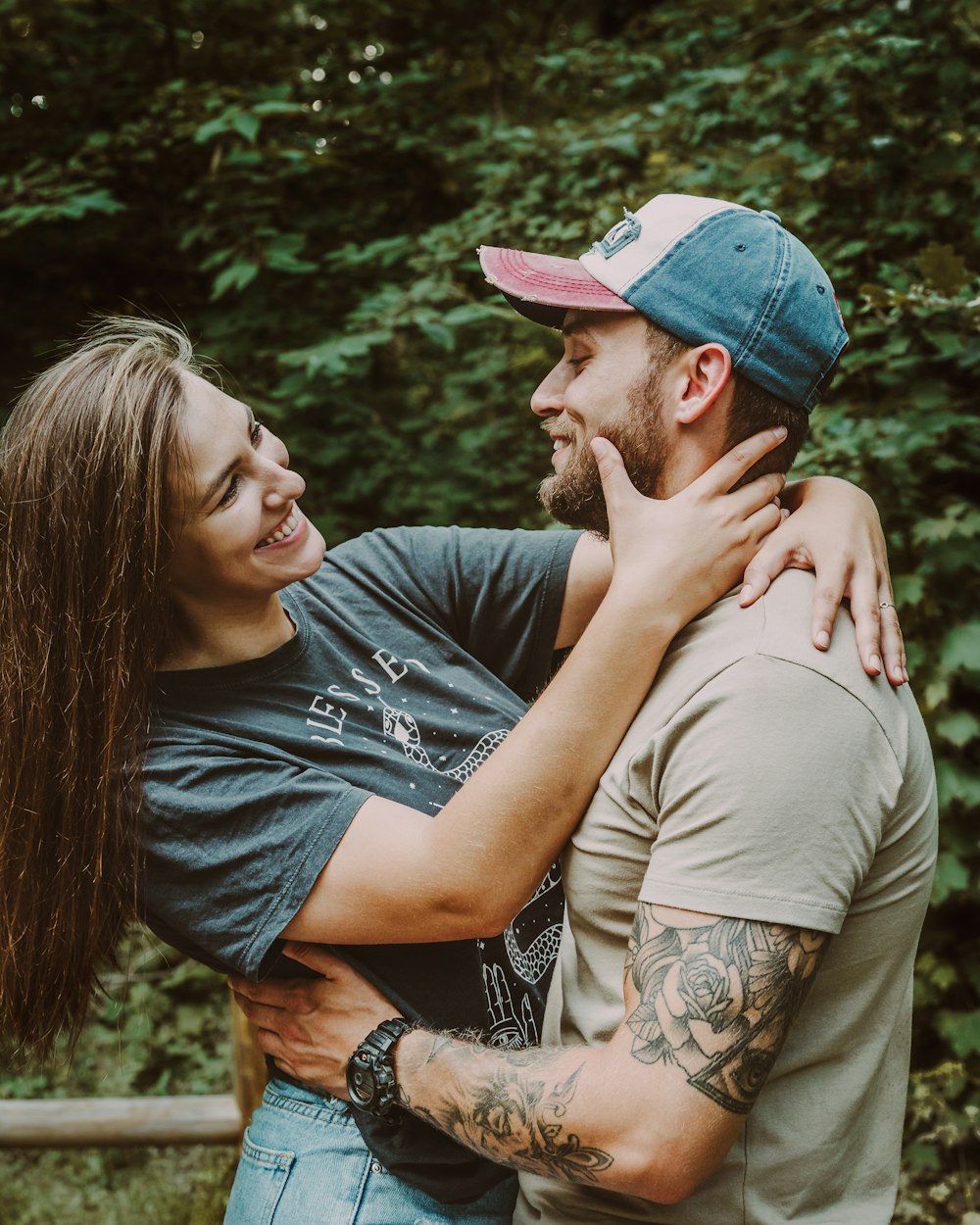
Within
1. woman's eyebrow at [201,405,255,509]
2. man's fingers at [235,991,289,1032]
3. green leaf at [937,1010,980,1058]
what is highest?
woman's eyebrow at [201,405,255,509]

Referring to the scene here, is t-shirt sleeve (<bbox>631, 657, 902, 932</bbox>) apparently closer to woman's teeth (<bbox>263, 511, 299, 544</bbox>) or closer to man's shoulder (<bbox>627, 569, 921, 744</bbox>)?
man's shoulder (<bbox>627, 569, 921, 744</bbox>)

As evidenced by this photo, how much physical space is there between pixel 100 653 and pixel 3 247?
13.3ft

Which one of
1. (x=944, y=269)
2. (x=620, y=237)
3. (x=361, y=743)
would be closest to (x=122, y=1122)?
(x=361, y=743)

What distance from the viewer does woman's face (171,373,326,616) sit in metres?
1.79

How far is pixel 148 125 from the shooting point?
4.63m

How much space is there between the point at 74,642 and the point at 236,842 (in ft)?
1.42

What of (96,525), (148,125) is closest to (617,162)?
(148,125)

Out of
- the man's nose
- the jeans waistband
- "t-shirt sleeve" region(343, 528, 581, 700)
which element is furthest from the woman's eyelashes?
the jeans waistband

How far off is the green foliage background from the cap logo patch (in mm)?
1369

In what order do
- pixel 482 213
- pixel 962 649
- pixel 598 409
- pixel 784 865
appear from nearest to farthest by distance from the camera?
pixel 784 865 < pixel 598 409 < pixel 962 649 < pixel 482 213

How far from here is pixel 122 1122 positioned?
136 inches

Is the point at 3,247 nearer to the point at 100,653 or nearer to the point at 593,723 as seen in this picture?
the point at 100,653

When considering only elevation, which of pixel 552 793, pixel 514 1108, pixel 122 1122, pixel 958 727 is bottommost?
pixel 122 1122

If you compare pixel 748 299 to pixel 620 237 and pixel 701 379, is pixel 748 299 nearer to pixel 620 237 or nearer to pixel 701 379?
pixel 701 379
